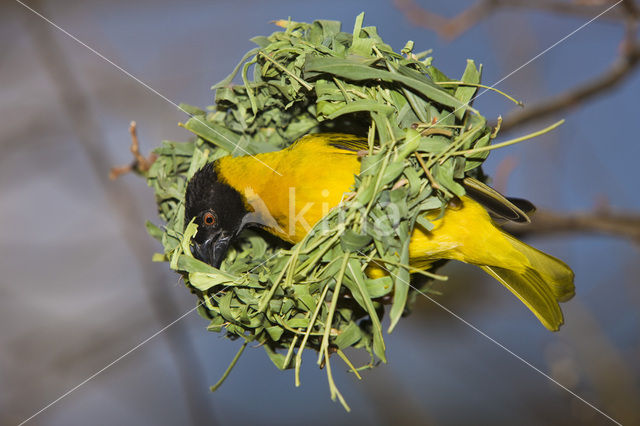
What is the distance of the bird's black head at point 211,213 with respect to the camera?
1503mm

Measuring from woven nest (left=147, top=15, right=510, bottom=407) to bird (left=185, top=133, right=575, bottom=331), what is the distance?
12cm

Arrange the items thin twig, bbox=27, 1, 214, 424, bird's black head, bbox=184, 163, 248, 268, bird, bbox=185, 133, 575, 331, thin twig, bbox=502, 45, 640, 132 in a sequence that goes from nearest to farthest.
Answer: bird, bbox=185, 133, 575, 331 < bird's black head, bbox=184, 163, 248, 268 < thin twig, bbox=502, 45, 640, 132 < thin twig, bbox=27, 1, 214, 424

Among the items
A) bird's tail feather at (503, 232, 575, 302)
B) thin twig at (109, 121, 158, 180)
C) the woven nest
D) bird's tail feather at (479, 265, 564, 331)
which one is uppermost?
thin twig at (109, 121, 158, 180)

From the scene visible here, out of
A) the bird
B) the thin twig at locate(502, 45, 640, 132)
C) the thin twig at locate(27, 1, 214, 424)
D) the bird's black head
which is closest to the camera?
the bird

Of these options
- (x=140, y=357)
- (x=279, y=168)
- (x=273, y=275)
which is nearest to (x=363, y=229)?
(x=273, y=275)

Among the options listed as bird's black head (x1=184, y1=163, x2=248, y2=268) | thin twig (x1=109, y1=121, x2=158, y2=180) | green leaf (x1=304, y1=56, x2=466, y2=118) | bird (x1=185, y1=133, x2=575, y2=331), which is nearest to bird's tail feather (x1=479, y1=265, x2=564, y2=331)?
bird (x1=185, y1=133, x2=575, y2=331)

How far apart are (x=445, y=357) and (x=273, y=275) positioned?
260cm

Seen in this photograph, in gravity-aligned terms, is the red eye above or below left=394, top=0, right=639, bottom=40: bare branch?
below

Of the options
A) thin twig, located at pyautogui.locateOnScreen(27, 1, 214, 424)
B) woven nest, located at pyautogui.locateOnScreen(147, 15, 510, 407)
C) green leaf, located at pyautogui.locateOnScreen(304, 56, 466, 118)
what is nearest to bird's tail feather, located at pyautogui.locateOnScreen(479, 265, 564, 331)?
woven nest, located at pyautogui.locateOnScreen(147, 15, 510, 407)

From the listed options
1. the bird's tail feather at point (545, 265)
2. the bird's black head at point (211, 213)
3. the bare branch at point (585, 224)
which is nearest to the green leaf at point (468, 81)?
the bird's tail feather at point (545, 265)

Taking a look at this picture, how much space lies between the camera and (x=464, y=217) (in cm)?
137

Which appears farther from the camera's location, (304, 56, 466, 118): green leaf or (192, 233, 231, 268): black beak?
(192, 233, 231, 268): black beak

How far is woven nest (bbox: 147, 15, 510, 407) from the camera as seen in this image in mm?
1077

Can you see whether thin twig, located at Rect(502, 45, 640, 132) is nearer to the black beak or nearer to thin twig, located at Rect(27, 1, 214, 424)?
the black beak
